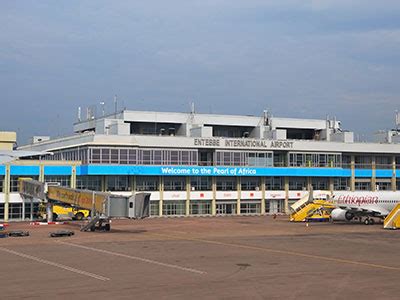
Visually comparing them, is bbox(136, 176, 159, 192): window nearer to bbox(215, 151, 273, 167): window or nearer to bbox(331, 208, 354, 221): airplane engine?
Answer: bbox(215, 151, 273, 167): window

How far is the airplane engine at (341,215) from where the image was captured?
83312 mm

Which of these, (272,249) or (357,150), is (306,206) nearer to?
(357,150)

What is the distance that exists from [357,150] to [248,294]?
95.5 m

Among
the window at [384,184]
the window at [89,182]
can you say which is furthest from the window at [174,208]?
the window at [384,184]

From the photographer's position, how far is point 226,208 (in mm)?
106750

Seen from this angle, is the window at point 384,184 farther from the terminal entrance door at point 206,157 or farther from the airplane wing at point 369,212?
the airplane wing at point 369,212

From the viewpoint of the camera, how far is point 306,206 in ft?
287

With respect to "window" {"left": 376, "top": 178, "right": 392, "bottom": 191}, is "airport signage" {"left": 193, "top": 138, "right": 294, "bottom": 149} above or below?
above

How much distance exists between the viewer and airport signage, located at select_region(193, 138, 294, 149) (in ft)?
343

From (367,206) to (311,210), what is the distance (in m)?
8.12

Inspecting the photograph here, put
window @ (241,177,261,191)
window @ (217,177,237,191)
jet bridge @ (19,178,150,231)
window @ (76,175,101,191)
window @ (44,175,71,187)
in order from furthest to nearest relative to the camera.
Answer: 1. window @ (241,177,261,191)
2. window @ (217,177,237,191)
3. window @ (76,175,101,191)
4. window @ (44,175,71,187)
5. jet bridge @ (19,178,150,231)

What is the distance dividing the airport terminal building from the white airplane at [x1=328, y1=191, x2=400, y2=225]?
964 inches

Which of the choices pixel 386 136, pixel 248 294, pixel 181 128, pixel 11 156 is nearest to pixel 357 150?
pixel 386 136

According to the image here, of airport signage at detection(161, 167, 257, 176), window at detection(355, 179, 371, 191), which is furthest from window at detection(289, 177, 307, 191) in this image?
window at detection(355, 179, 371, 191)
